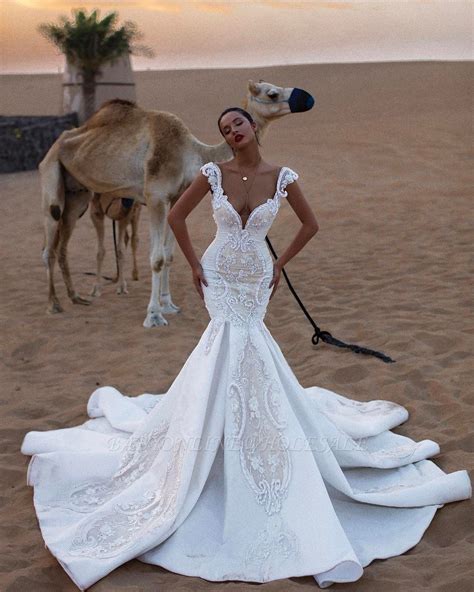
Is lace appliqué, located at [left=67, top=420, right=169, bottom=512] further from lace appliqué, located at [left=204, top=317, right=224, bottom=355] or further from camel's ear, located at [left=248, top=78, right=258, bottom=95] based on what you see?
camel's ear, located at [left=248, top=78, right=258, bottom=95]

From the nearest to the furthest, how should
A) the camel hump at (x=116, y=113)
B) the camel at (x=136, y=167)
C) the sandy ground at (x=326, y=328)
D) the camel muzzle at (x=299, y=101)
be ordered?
1. the sandy ground at (x=326, y=328)
2. the camel muzzle at (x=299, y=101)
3. the camel at (x=136, y=167)
4. the camel hump at (x=116, y=113)

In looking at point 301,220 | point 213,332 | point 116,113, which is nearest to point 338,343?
point 301,220

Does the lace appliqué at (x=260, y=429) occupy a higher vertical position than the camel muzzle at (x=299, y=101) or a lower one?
lower

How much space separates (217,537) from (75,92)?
63.3 feet

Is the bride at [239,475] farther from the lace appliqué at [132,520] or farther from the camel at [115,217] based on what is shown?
the camel at [115,217]

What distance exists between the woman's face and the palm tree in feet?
59.1

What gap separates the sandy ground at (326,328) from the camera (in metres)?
3.78

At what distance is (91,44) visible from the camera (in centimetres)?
2134

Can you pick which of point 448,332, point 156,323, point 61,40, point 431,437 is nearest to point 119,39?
point 61,40

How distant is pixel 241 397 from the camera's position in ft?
12.6

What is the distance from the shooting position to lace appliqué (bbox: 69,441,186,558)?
365cm

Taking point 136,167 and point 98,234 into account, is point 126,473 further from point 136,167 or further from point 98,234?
point 98,234

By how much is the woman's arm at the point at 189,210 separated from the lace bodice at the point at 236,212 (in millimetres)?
65

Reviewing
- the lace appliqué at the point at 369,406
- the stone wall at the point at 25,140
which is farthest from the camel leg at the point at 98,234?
the stone wall at the point at 25,140
